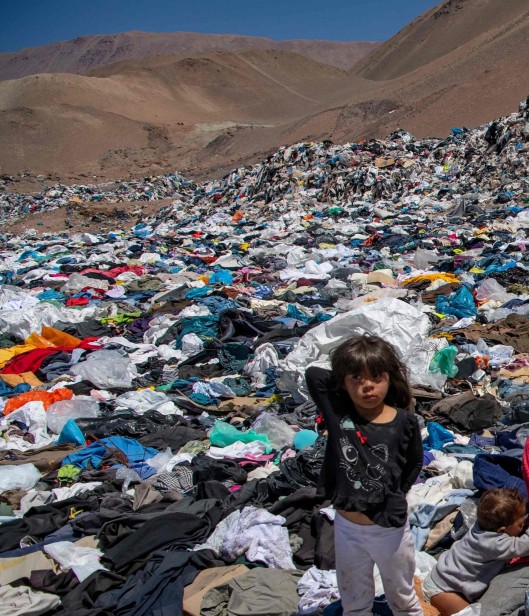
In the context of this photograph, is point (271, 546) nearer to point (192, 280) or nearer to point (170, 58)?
point (192, 280)

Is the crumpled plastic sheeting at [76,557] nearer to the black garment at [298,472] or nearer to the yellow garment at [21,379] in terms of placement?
the black garment at [298,472]

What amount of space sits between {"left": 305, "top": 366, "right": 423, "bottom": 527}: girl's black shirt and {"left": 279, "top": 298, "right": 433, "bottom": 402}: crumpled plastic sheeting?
3029 millimetres

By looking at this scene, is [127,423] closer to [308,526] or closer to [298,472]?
[298,472]

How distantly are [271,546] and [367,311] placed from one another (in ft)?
9.15

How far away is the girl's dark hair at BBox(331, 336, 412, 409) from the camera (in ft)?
6.46

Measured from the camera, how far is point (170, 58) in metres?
77.1

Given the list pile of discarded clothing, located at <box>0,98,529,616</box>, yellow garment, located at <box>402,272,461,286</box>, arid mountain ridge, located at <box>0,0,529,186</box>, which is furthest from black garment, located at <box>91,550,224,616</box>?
arid mountain ridge, located at <box>0,0,529,186</box>

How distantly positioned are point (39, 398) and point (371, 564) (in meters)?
4.19

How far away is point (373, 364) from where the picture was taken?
1967 millimetres

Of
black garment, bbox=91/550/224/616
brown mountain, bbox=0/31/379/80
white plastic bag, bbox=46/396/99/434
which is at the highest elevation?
brown mountain, bbox=0/31/379/80

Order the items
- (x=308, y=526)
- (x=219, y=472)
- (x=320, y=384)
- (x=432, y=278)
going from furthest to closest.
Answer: (x=432, y=278) < (x=219, y=472) < (x=308, y=526) < (x=320, y=384)

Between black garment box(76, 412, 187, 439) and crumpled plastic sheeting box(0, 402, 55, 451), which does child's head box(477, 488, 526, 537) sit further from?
crumpled plastic sheeting box(0, 402, 55, 451)

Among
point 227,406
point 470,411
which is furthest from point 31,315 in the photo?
point 470,411

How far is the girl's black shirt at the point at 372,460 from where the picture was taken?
1984mm
